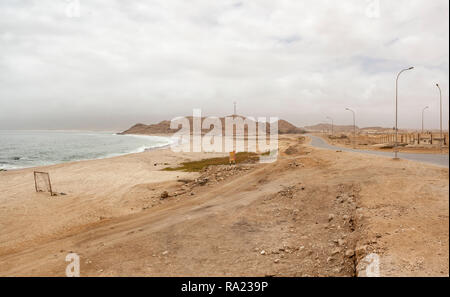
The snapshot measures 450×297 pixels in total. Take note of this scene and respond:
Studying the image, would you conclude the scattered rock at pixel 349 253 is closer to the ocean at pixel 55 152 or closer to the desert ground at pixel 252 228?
the desert ground at pixel 252 228

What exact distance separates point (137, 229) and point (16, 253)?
411 cm

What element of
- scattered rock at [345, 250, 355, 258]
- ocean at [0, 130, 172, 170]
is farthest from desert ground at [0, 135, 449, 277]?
ocean at [0, 130, 172, 170]

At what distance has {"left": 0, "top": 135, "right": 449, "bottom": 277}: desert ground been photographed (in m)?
7.03

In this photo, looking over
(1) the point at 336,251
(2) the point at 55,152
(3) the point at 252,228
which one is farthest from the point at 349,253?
(2) the point at 55,152

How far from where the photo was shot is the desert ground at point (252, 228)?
7.03 metres

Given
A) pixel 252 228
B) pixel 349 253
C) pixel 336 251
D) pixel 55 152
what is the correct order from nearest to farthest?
1. pixel 349 253
2. pixel 336 251
3. pixel 252 228
4. pixel 55 152

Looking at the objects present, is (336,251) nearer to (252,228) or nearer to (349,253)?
(349,253)

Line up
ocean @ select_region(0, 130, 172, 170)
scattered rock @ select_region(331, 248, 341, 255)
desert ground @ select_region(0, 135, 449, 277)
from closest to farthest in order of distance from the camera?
desert ground @ select_region(0, 135, 449, 277)
scattered rock @ select_region(331, 248, 341, 255)
ocean @ select_region(0, 130, 172, 170)

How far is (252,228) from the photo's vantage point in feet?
33.0

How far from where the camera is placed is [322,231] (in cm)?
909

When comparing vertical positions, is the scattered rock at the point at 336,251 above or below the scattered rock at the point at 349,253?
below

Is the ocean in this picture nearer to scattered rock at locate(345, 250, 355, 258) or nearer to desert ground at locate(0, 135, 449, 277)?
desert ground at locate(0, 135, 449, 277)

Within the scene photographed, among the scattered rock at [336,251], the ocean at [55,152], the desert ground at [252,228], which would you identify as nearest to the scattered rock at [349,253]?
the desert ground at [252,228]

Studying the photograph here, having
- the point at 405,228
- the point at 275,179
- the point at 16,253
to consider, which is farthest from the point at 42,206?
the point at 405,228
